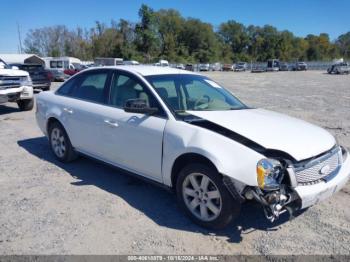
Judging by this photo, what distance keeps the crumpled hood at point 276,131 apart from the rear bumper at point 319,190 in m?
0.29

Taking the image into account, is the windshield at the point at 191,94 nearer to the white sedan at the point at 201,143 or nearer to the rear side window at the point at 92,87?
the white sedan at the point at 201,143

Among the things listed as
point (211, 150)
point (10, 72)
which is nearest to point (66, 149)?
point (211, 150)

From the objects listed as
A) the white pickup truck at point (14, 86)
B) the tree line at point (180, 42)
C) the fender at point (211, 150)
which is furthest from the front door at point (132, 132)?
the tree line at point (180, 42)

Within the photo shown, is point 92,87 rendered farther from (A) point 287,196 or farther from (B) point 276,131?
(A) point 287,196

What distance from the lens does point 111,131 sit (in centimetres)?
445

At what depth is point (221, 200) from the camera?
A: 3328 millimetres

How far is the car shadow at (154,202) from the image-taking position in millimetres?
3609

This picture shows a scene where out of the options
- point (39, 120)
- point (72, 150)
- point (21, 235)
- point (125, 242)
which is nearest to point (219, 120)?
point (125, 242)

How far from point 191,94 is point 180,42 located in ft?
354

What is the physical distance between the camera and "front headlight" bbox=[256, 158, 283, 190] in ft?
10.1

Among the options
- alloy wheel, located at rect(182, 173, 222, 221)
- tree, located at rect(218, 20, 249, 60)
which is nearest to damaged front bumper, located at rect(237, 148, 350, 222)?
alloy wheel, located at rect(182, 173, 222, 221)

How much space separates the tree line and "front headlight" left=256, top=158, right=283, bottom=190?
276ft

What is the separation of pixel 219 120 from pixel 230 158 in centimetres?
61

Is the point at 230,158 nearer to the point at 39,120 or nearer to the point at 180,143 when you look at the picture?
the point at 180,143
